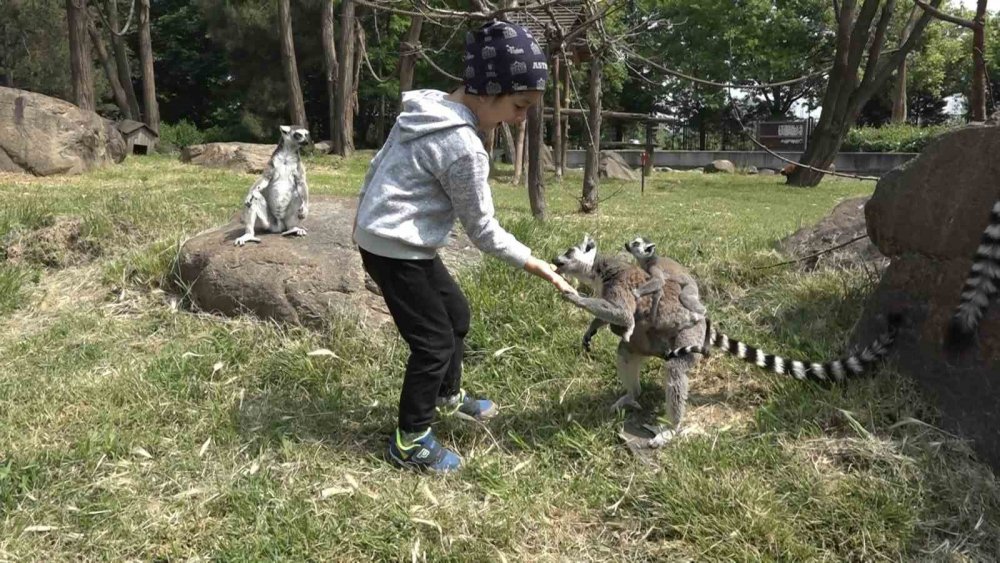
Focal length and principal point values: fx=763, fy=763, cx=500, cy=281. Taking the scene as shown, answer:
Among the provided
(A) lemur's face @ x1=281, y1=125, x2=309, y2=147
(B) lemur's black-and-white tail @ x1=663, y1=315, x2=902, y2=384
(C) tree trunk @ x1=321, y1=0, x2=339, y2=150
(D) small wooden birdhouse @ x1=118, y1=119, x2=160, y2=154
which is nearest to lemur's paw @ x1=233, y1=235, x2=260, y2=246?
(A) lemur's face @ x1=281, y1=125, x2=309, y2=147

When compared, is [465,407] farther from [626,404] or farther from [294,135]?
[294,135]

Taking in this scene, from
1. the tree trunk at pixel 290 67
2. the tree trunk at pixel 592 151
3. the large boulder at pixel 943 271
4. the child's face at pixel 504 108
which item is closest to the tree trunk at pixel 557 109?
the tree trunk at pixel 592 151

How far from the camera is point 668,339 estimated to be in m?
3.64

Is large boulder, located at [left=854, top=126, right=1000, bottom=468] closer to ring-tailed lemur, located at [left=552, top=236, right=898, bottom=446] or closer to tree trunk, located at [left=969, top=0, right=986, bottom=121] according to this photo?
ring-tailed lemur, located at [left=552, top=236, right=898, bottom=446]

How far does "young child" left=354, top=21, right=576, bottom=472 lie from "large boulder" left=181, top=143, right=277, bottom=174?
13.2 m

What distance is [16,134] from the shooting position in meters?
13.0

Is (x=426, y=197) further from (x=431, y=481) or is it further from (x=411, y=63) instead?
(x=411, y=63)

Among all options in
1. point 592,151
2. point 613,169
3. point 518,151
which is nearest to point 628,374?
point 592,151

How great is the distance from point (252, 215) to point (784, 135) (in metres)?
30.5

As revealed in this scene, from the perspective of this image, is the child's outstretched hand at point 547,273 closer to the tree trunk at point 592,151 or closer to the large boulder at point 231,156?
the tree trunk at point 592,151

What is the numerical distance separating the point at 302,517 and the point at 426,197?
4.69 ft

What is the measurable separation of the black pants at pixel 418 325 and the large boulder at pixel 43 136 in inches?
483

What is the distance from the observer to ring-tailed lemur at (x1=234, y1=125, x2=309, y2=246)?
5695 millimetres

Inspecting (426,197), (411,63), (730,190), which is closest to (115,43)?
(411,63)
